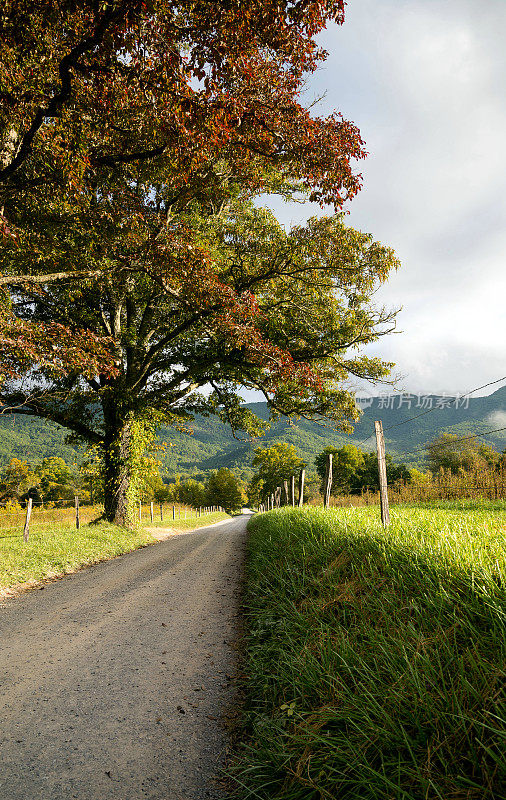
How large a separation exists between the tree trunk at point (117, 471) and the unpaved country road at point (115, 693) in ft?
21.9

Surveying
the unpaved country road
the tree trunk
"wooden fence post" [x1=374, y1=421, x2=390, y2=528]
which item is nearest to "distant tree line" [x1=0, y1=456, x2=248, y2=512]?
the tree trunk

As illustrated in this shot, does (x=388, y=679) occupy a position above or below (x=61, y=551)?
above

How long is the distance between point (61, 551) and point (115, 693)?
6466 millimetres

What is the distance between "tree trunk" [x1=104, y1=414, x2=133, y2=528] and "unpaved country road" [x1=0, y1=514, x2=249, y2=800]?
6684 mm

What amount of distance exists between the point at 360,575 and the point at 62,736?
8.41 feet

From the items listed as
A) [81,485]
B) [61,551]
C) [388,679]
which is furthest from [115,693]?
[81,485]

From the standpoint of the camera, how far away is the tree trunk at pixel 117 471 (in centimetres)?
1237

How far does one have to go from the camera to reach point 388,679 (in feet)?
6.96

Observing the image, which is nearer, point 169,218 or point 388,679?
point 388,679

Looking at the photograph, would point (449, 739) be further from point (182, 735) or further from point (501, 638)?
point (182, 735)

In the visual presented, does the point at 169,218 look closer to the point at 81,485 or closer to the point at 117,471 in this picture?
the point at 117,471

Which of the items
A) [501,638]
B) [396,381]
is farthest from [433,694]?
[396,381]

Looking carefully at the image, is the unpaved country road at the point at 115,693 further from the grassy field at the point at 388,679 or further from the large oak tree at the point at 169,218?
the large oak tree at the point at 169,218

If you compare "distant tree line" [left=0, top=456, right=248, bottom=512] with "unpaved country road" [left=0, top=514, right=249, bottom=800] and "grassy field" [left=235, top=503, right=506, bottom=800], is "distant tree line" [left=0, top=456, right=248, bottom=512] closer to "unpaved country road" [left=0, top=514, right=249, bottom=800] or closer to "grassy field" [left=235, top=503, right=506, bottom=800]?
"unpaved country road" [left=0, top=514, right=249, bottom=800]
